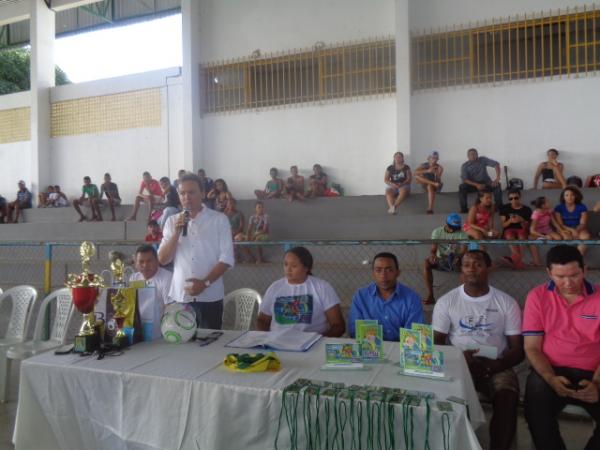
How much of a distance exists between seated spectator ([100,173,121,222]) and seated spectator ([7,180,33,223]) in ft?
7.11

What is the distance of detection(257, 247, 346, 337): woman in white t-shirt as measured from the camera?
10.7ft

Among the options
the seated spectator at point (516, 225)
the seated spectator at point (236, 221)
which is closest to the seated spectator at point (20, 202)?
the seated spectator at point (236, 221)

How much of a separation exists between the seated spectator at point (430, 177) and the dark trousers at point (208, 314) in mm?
5281

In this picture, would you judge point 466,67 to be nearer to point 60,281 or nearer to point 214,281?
point 214,281

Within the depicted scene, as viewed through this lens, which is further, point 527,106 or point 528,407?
point 527,106

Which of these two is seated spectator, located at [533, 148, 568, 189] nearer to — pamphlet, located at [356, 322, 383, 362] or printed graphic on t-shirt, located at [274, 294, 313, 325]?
printed graphic on t-shirt, located at [274, 294, 313, 325]

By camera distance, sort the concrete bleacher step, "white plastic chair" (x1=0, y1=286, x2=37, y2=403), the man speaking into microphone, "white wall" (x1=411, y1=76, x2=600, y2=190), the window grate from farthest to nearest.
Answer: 1. the window grate
2. "white wall" (x1=411, y1=76, x2=600, y2=190)
3. the concrete bleacher step
4. "white plastic chair" (x1=0, y1=286, x2=37, y2=403)
5. the man speaking into microphone

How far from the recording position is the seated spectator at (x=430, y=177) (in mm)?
7887

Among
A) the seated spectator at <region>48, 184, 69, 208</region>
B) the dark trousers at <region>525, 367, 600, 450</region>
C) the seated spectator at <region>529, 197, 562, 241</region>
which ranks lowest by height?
the dark trousers at <region>525, 367, 600, 450</region>

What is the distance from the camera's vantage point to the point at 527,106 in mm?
8492

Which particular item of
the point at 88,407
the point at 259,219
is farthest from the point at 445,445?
the point at 259,219

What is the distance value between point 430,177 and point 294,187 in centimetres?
246

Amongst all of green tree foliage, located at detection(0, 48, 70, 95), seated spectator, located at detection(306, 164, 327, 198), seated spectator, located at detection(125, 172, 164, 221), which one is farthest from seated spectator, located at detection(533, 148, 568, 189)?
green tree foliage, located at detection(0, 48, 70, 95)

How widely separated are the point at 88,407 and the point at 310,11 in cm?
927
